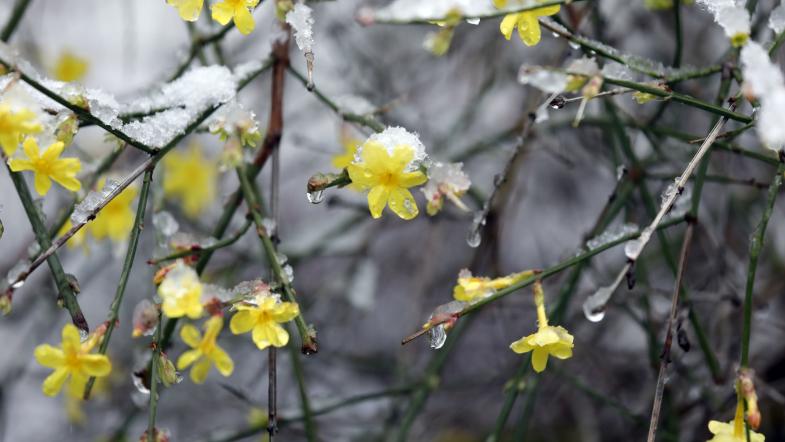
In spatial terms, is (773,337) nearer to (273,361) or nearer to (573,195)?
(573,195)

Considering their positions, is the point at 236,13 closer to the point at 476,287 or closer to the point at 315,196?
the point at 315,196

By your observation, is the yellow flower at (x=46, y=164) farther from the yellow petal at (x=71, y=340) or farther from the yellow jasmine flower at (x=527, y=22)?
the yellow jasmine flower at (x=527, y=22)

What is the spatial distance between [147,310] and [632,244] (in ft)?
2.42

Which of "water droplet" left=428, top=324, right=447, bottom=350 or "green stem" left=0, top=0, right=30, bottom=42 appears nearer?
"water droplet" left=428, top=324, right=447, bottom=350

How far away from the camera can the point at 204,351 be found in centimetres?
119

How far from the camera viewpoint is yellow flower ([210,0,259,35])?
1.29 metres

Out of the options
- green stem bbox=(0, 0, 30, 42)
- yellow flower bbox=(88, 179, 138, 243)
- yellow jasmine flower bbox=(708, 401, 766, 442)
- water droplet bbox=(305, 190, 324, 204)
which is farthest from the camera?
yellow flower bbox=(88, 179, 138, 243)

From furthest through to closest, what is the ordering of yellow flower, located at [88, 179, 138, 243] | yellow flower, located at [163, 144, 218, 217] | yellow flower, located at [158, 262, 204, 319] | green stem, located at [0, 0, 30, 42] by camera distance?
1. yellow flower, located at [163, 144, 218, 217]
2. yellow flower, located at [88, 179, 138, 243]
3. green stem, located at [0, 0, 30, 42]
4. yellow flower, located at [158, 262, 204, 319]

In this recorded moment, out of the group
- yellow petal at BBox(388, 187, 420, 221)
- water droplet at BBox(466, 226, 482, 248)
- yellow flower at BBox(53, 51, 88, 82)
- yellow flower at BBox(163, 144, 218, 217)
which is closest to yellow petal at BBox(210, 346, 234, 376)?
yellow petal at BBox(388, 187, 420, 221)

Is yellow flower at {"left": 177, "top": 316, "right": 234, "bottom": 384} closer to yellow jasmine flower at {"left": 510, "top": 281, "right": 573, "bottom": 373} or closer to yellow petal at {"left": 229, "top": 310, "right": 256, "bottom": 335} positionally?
yellow petal at {"left": 229, "top": 310, "right": 256, "bottom": 335}

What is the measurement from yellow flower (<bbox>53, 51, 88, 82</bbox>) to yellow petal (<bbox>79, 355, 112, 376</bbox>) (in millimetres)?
1954

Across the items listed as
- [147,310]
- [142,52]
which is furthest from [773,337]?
[142,52]

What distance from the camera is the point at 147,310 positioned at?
3.94 feet

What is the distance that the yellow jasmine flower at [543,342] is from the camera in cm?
120
